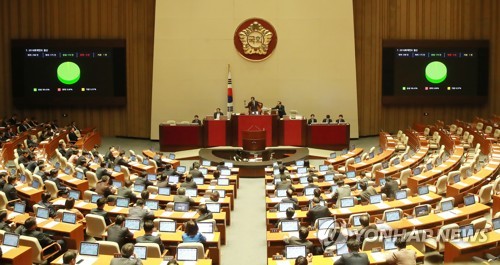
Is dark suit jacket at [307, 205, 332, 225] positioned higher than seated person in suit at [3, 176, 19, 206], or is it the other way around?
seated person in suit at [3, 176, 19, 206]

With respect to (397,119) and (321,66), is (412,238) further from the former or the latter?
(397,119)

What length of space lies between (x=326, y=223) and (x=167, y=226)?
2.98m

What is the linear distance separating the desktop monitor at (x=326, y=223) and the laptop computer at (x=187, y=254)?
108 inches

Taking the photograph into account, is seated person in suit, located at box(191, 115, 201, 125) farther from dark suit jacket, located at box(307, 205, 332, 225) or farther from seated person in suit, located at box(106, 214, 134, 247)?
seated person in suit, located at box(106, 214, 134, 247)

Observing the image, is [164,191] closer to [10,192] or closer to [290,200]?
[290,200]

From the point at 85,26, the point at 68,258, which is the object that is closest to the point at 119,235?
the point at 68,258

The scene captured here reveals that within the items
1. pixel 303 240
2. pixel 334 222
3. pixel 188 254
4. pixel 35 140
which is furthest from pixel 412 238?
pixel 35 140

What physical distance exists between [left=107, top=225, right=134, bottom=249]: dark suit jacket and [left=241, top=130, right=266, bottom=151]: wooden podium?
12.6 metres

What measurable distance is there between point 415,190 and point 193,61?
14226 millimetres

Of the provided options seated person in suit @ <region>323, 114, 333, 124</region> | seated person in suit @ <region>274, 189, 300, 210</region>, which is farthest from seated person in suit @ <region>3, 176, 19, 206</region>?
seated person in suit @ <region>323, 114, 333, 124</region>

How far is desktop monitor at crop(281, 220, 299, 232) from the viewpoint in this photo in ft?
37.4

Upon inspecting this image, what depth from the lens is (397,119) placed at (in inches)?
1172

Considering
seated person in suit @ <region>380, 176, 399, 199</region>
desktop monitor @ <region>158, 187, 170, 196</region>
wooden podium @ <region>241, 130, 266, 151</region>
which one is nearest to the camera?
seated person in suit @ <region>380, 176, 399, 199</region>

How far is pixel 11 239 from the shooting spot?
10.1m
